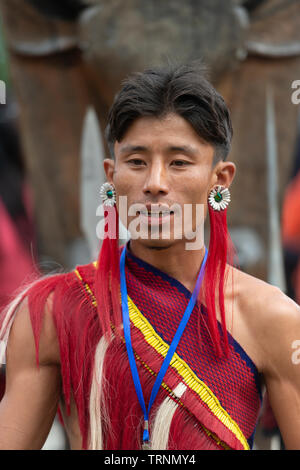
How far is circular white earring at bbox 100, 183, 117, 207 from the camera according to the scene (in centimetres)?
162

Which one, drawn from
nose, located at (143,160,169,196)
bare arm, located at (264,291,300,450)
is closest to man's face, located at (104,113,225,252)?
nose, located at (143,160,169,196)

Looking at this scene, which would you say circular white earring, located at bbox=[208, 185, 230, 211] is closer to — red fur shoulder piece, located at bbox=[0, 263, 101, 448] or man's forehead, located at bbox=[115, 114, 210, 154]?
man's forehead, located at bbox=[115, 114, 210, 154]

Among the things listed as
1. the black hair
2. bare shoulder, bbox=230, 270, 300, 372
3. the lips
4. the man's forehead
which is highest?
the black hair

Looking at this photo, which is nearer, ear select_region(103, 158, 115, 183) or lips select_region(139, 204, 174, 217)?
lips select_region(139, 204, 174, 217)

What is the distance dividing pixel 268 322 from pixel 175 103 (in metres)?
0.52

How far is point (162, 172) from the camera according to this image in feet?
4.94

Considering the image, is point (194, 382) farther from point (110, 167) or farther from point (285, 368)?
point (110, 167)

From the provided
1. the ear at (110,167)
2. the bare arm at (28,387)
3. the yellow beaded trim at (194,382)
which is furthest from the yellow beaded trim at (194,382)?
the ear at (110,167)

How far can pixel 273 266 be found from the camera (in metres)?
3.45

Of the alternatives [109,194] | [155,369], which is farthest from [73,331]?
[109,194]

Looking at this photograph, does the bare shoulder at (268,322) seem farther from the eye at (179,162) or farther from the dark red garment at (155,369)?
the eye at (179,162)

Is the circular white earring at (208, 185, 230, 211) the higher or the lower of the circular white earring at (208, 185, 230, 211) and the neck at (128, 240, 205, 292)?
the higher

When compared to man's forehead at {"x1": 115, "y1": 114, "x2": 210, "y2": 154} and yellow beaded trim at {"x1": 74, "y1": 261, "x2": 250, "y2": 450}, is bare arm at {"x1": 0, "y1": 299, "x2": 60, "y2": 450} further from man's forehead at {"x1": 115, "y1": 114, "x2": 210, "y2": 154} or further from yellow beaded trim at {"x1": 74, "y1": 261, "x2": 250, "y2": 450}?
man's forehead at {"x1": 115, "y1": 114, "x2": 210, "y2": 154}

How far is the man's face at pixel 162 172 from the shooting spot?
1511 millimetres
